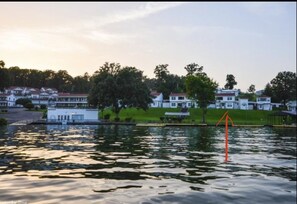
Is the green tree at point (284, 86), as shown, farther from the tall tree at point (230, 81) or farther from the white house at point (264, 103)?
the tall tree at point (230, 81)

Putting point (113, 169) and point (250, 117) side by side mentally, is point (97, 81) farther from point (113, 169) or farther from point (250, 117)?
point (113, 169)

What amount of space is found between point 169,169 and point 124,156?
626 cm

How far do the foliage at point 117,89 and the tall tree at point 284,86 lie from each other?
262ft

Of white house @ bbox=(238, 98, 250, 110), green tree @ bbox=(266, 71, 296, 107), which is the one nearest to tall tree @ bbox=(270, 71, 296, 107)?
green tree @ bbox=(266, 71, 296, 107)

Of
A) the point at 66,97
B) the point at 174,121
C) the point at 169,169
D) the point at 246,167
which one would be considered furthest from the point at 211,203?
the point at 66,97

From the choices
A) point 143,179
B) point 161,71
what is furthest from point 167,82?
point 143,179

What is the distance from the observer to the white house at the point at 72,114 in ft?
296

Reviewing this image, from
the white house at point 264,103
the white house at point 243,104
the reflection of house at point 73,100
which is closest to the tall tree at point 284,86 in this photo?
the white house at point 264,103

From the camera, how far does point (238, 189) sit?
13812mm

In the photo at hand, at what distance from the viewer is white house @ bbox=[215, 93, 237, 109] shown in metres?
146

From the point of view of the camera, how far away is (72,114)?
299 ft

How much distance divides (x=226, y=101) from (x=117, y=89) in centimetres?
6700

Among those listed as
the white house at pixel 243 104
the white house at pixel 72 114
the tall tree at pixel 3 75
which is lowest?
the white house at pixel 72 114

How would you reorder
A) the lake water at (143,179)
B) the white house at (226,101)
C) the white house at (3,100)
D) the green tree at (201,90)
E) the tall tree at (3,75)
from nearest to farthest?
the lake water at (143,179)
the green tree at (201,90)
the tall tree at (3,75)
the white house at (226,101)
the white house at (3,100)
